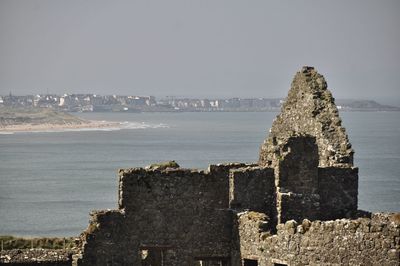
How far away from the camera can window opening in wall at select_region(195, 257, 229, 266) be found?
69.4 feet

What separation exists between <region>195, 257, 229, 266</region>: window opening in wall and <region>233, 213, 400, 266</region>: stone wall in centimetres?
124

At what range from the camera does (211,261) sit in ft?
71.6

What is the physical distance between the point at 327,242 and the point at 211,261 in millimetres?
5732

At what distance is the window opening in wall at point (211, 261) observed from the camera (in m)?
21.2

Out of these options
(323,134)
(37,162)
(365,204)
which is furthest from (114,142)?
(323,134)

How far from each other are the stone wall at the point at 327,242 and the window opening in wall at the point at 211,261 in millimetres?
1239

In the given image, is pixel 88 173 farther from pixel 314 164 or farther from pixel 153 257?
pixel 314 164

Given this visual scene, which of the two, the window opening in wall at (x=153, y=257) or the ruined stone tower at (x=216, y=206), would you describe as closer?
the ruined stone tower at (x=216, y=206)

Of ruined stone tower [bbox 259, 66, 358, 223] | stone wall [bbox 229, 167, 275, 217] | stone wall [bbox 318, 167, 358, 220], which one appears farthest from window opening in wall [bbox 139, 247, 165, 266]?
stone wall [bbox 318, 167, 358, 220]

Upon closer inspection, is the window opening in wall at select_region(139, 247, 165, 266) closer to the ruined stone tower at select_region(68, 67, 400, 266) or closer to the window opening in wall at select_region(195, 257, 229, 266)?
the ruined stone tower at select_region(68, 67, 400, 266)

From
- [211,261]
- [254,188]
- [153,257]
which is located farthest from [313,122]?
[153,257]

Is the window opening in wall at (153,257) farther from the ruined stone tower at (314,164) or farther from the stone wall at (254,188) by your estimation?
the ruined stone tower at (314,164)

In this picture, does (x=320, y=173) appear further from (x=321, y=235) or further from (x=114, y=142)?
(x=114, y=142)

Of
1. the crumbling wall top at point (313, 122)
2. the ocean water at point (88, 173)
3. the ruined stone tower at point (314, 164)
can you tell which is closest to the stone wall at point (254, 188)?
the ruined stone tower at point (314, 164)
